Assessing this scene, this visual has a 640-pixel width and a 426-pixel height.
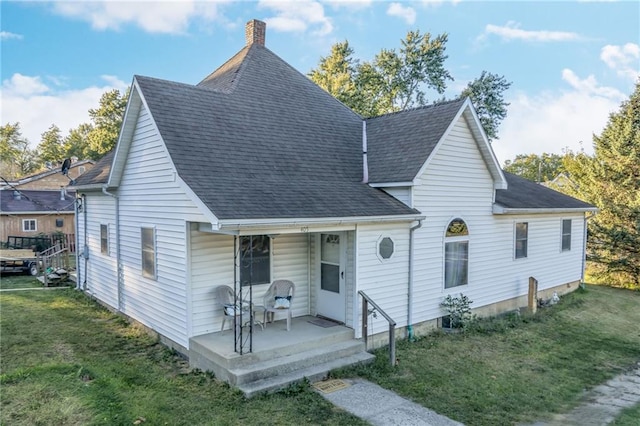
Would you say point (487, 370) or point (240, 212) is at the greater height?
point (240, 212)

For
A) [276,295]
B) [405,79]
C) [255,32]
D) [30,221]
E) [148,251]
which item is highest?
[405,79]

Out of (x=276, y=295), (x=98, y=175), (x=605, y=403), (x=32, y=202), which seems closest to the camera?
(x=605, y=403)

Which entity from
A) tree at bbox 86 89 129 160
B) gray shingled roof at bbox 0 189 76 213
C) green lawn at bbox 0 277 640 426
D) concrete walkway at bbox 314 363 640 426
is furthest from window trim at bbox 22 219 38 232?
concrete walkway at bbox 314 363 640 426

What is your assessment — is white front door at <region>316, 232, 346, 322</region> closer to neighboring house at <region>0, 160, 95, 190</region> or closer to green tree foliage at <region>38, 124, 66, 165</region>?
neighboring house at <region>0, 160, 95, 190</region>

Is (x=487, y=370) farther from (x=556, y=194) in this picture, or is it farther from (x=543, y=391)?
(x=556, y=194)

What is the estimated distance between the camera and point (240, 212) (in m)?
6.34

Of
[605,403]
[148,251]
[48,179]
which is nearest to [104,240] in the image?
[148,251]

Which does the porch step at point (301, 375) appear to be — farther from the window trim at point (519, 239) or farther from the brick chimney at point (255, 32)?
the brick chimney at point (255, 32)

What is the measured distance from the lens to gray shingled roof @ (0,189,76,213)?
26.0 meters

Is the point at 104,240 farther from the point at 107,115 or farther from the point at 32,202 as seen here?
the point at 107,115

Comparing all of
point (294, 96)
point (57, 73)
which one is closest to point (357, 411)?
point (294, 96)

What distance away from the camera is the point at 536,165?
6725cm

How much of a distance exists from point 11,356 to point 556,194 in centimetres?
1678

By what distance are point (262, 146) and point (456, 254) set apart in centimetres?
534
